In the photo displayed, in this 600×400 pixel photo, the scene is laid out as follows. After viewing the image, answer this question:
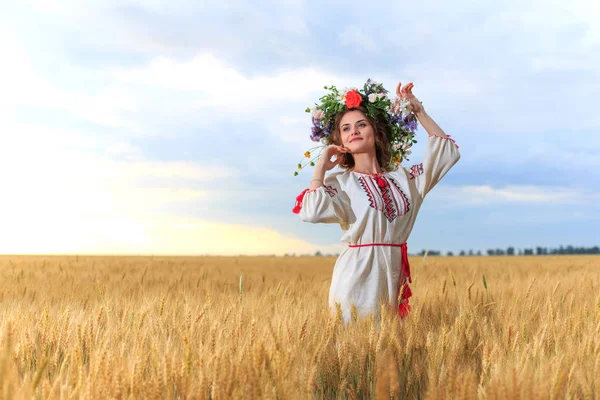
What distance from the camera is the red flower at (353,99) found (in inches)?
125

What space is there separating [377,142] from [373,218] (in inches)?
22.9

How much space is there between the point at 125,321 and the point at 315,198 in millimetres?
1165

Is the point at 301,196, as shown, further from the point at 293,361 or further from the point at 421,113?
the point at 293,361

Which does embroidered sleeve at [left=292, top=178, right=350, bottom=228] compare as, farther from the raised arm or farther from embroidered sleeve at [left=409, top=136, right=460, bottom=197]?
the raised arm

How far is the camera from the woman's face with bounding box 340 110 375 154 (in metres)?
3.10

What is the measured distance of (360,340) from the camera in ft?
6.70

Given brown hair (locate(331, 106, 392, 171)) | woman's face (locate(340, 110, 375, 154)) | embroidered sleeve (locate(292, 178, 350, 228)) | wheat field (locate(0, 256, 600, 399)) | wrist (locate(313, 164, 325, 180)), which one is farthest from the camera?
brown hair (locate(331, 106, 392, 171))

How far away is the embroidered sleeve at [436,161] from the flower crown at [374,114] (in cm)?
29

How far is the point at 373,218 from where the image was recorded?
9.46 feet

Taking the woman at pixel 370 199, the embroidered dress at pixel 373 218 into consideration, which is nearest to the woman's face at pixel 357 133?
the woman at pixel 370 199

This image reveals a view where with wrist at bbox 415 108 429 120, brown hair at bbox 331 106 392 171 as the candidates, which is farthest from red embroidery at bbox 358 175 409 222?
wrist at bbox 415 108 429 120

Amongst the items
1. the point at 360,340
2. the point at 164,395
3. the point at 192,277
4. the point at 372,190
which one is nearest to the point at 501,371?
the point at 360,340

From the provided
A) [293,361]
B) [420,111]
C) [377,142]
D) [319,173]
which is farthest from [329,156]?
[293,361]

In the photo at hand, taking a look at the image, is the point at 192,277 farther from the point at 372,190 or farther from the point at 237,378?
the point at 237,378
